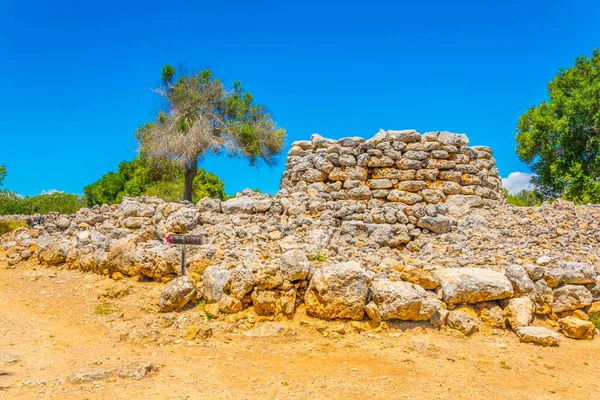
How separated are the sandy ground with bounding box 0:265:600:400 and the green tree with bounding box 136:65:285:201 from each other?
30.2 ft

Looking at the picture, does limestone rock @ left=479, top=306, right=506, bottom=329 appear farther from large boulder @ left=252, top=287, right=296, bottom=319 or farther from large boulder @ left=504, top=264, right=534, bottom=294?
large boulder @ left=252, top=287, right=296, bottom=319

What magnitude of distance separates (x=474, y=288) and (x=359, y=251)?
2.16 meters

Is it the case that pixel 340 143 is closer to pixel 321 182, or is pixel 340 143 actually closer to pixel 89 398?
pixel 321 182

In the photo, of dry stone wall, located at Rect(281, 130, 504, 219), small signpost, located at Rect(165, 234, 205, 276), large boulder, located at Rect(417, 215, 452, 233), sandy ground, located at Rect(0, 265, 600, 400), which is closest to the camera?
sandy ground, located at Rect(0, 265, 600, 400)

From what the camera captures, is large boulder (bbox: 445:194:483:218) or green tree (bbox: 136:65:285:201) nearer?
large boulder (bbox: 445:194:483:218)

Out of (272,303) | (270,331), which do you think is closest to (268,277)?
(272,303)

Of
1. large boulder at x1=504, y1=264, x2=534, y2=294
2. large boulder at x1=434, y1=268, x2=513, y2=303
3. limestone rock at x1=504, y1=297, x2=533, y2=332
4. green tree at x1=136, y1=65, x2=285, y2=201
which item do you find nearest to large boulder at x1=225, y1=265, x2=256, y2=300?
large boulder at x1=434, y1=268, x2=513, y2=303

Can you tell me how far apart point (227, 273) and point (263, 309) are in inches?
32.9

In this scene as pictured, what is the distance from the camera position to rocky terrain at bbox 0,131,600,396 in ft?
20.3

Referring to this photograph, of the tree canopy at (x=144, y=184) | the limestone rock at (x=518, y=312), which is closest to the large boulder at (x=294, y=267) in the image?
the limestone rock at (x=518, y=312)

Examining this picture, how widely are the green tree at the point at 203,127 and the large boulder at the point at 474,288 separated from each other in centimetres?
A: 1066

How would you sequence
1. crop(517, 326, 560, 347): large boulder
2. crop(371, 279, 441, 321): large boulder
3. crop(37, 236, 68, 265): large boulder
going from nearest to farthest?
1. crop(517, 326, 560, 347): large boulder
2. crop(371, 279, 441, 321): large boulder
3. crop(37, 236, 68, 265): large boulder

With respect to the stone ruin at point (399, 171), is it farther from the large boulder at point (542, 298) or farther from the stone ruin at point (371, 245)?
the large boulder at point (542, 298)

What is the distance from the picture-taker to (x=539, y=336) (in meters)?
5.88
